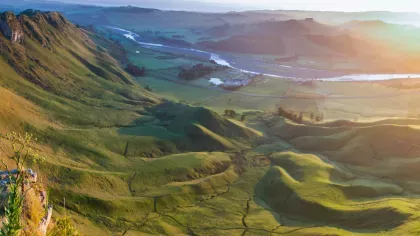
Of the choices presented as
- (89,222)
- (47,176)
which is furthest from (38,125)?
(89,222)

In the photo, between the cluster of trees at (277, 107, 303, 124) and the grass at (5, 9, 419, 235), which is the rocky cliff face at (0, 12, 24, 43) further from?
the cluster of trees at (277, 107, 303, 124)

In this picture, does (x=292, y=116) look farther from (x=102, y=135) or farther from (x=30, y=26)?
(x=30, y=26)

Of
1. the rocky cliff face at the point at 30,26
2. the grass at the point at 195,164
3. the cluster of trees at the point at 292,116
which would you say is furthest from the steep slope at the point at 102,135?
the cluster of trees at the point at 292,116

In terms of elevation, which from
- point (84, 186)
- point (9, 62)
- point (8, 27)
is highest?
point (8, 27)

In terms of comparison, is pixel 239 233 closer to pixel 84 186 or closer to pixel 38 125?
pixel 84 186

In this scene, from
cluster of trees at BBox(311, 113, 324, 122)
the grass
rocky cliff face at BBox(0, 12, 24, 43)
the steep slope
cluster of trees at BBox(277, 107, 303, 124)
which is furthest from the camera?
cluster of trees at BBox(311, 113, 324, 122)

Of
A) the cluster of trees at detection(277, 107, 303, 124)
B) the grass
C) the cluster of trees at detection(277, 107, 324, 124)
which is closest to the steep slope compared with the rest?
the grass

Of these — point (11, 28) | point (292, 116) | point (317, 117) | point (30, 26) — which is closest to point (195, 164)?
point (292, 116)

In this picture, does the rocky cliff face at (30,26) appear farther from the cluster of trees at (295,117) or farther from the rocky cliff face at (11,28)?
the cluster of trees at (295,117)
